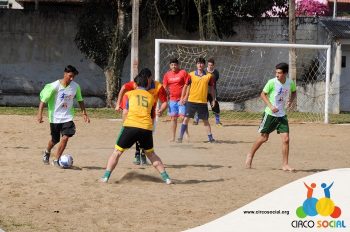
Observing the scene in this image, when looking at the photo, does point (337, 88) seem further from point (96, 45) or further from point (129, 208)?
point (129, 208)

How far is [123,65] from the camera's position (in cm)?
3020

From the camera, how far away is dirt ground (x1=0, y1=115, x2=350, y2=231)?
9.40 metres

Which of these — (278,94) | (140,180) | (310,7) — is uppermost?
(310,7)

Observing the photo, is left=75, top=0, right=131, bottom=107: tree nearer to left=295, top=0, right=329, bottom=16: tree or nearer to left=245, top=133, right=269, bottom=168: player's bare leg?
left=295, top=0, right=329, bottom=16: tree

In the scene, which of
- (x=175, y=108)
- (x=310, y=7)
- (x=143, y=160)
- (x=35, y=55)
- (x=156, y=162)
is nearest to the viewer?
(x=156, y=162)

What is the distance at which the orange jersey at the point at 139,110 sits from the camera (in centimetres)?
1152

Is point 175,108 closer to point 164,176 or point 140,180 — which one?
point 140,180

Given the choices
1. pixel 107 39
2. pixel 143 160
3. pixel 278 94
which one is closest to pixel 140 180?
pixel 143 160

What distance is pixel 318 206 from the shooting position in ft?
20.5

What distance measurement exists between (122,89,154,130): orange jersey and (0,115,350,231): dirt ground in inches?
35.0

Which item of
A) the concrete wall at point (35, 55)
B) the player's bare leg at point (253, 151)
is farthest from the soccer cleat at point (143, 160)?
the concrete wall at point (35, 55)

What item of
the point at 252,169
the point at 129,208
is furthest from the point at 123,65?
the point at 129,208

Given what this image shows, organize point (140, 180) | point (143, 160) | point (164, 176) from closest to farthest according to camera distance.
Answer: point (164, 176) < point (140, 180) < point (143, 160)

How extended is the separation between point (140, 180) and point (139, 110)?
4.10ft
